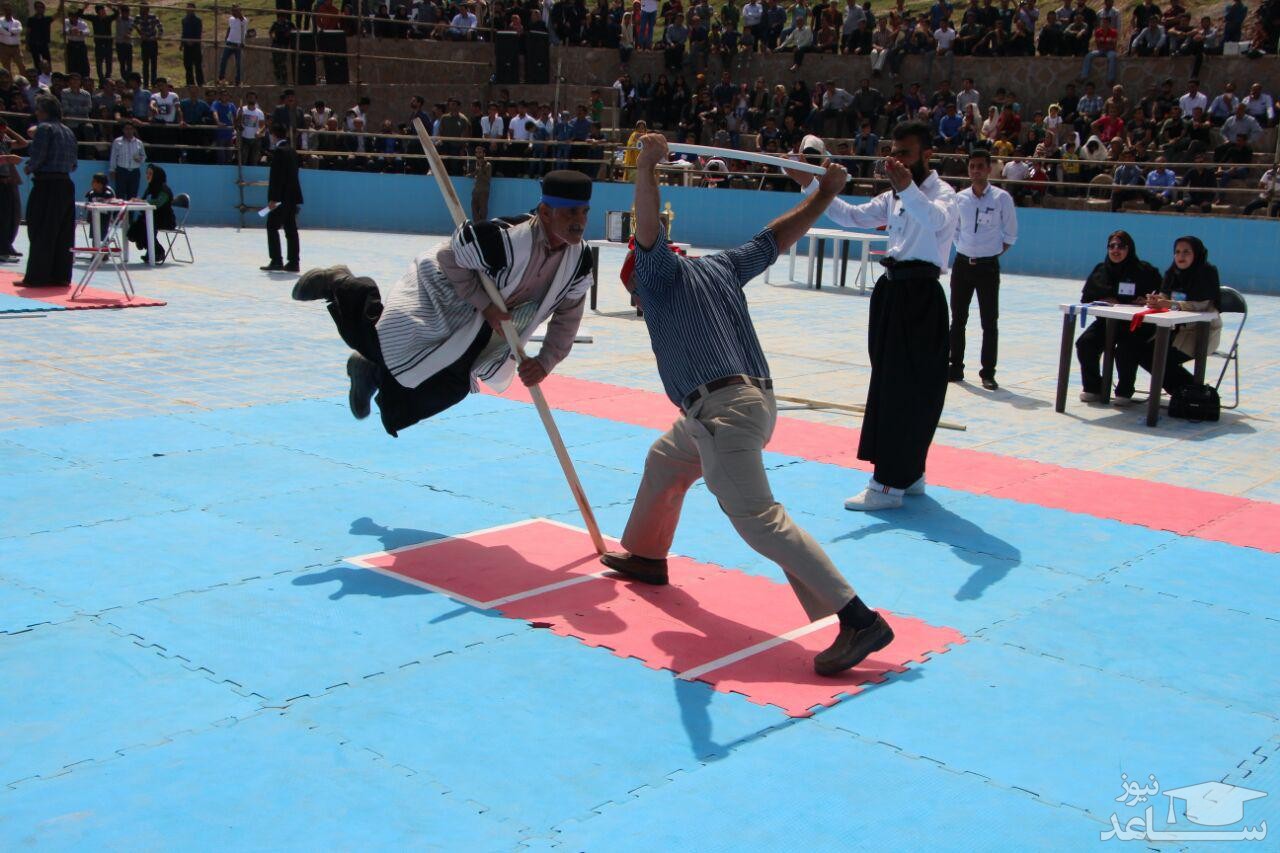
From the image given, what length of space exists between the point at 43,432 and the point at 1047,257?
17870 mm

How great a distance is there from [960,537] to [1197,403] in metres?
4.26

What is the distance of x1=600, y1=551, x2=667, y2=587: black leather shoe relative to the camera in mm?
5512

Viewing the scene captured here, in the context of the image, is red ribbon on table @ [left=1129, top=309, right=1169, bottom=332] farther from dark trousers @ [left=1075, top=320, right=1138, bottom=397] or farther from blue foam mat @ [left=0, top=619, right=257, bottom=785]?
blue foam mat @ [left=0, top=619, right=257, bottom=785]

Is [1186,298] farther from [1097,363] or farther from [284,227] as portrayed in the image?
[284,227]

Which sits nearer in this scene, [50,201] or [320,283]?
[320,283]

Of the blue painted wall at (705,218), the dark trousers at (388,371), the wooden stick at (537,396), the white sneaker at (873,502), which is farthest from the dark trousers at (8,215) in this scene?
the white sneaker at (873,502)

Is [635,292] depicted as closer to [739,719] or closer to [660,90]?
[739,719]

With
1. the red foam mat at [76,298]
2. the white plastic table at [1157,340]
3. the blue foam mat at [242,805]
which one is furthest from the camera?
the red foam mat at [76,298]

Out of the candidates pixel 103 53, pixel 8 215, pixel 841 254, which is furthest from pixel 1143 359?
pixel 103 53

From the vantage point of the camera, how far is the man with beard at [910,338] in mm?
6863

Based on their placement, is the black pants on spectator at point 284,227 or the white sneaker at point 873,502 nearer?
the white sneaker at point 873,502

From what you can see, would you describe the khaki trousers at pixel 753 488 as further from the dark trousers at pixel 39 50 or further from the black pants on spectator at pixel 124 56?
the dark trousers at pixel 39 50

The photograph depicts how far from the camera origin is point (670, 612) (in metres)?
5.22

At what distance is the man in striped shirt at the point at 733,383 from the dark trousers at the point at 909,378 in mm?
2055
